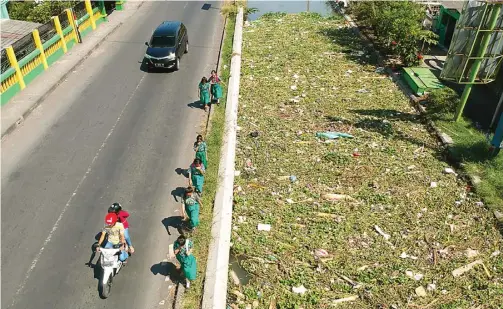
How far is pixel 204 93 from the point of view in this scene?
15211mm

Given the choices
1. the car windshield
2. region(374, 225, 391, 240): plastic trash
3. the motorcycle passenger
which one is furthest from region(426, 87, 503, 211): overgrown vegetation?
the car windshield

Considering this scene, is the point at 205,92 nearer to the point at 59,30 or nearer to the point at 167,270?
the point at 167,270

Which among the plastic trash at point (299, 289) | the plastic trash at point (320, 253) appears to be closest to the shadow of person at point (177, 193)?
the plastic trash at point (320, 253)

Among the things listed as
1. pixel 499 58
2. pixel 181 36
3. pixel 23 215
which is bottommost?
pixel 23 215

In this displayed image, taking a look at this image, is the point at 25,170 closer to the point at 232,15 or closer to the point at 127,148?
the point at 127,148

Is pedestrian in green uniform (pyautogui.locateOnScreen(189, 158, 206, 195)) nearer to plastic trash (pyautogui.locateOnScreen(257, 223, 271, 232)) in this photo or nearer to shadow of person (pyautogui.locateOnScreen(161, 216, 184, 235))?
shadow of person (pyautogui.locateOnScreen(161, 216, 184, 235))

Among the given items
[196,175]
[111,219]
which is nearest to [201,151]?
[196,175]

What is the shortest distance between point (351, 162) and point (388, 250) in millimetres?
3686

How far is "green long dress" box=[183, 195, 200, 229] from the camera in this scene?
9227 mm

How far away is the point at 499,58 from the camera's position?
13266mm

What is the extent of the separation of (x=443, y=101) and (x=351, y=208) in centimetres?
766

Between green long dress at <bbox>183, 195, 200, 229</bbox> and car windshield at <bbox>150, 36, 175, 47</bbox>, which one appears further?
car windshield at <bbox>150, 36, 175, 47</bbox>

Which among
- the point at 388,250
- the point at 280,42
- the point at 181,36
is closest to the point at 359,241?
the point at 388,250

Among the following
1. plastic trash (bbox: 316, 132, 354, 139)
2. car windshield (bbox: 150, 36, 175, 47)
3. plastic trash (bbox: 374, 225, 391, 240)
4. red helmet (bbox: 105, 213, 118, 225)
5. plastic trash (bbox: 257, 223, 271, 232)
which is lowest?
plastic trash (bbox: 257, 223, 271, 232)
